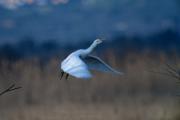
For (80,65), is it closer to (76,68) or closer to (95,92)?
(76,68)

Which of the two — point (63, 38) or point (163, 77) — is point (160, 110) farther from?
point (63, 38)

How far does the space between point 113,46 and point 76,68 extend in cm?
120

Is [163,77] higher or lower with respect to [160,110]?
higher

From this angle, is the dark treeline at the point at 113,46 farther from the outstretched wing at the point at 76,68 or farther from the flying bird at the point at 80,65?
the outstretched wing at the point at 76,68

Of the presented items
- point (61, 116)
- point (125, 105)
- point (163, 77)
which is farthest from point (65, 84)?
point (163, 77)

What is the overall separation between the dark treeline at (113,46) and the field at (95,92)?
0.05 m

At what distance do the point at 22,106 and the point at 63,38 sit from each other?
1.77 ft

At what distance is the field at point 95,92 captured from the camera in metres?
3.46

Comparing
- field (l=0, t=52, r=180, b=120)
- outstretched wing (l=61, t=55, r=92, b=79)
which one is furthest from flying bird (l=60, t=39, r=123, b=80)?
field (l=0, t=52, r=180, b=120)

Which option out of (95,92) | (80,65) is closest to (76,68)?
(80,65)

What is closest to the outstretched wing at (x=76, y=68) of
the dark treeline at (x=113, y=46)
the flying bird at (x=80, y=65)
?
the flying bird at (x=80, y=65)

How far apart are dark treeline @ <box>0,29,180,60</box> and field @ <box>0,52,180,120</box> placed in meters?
0.05

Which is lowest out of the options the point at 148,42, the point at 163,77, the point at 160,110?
the point at 160,110

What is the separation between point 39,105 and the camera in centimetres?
348
